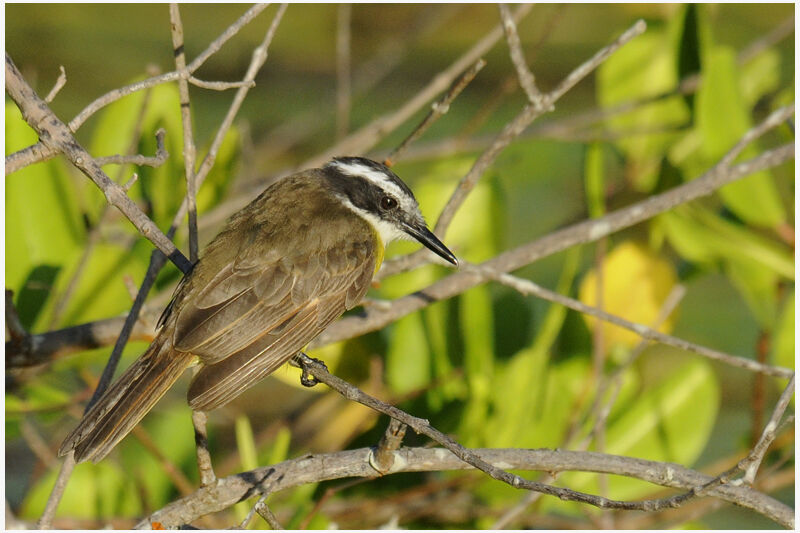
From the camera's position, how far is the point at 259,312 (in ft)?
9.46

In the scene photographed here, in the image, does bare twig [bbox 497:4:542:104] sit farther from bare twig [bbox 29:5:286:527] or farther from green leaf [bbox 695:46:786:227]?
green leaf [bbox 695:46:786:227]


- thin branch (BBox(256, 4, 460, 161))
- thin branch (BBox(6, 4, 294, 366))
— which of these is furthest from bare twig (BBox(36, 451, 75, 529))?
thin branch (BBox(256, 4, 460, 161))

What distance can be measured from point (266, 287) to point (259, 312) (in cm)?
10

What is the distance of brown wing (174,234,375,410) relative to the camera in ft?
8.94

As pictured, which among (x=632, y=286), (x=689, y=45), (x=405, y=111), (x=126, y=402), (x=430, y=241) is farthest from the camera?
(x=689, y=45)

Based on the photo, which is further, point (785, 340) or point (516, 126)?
point (785, 340)

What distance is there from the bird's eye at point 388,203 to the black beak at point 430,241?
106 mm

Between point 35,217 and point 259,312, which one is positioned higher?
point 35,217

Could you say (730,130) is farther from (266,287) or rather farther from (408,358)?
(266,287)

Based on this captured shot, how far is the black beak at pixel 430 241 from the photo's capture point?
2.99 metres

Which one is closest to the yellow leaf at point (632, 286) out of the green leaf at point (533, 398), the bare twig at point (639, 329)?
the green leaf at point (533, 398)

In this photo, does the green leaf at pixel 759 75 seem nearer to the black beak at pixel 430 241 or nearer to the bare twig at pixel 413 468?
the black beak at pixel 430 241

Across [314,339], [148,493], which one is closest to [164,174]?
[314,339]

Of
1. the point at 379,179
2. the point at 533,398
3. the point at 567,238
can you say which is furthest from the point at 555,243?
the point at 379,179
